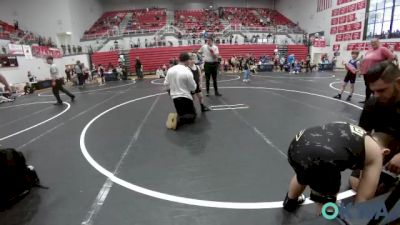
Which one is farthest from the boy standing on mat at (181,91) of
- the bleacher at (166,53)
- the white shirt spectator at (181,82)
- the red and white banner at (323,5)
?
the red and white banner at (323,5)

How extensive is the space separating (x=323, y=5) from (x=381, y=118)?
2916cm

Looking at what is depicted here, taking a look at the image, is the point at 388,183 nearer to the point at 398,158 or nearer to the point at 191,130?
the point at 398,158

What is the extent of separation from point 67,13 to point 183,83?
84.2 ft

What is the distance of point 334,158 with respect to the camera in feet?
5.68

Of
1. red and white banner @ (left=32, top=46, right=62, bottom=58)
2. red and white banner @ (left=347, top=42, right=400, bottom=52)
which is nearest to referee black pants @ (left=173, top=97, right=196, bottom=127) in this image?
red and white banner @ (left=32, top=46, right=62, bottom=58)

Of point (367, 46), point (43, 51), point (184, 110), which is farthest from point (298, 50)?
point (184, 110)

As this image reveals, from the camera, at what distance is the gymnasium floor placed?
2656mm

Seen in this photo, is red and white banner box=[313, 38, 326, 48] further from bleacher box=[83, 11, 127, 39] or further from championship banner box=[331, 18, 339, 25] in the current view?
bleacher box=[83, 11, 127, 39]

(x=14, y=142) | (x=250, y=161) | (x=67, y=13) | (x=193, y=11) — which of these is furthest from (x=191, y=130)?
(x=193, y=11)

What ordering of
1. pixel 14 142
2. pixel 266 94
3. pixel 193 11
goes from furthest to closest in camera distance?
pixel 193 11 < pixel 266 94 < pixel 14 142

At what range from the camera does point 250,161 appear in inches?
147

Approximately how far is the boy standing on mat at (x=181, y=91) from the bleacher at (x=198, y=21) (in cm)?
2427

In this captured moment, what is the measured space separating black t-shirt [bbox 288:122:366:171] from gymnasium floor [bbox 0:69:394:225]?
2.97 feet

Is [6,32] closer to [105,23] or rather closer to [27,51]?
[27,51]
